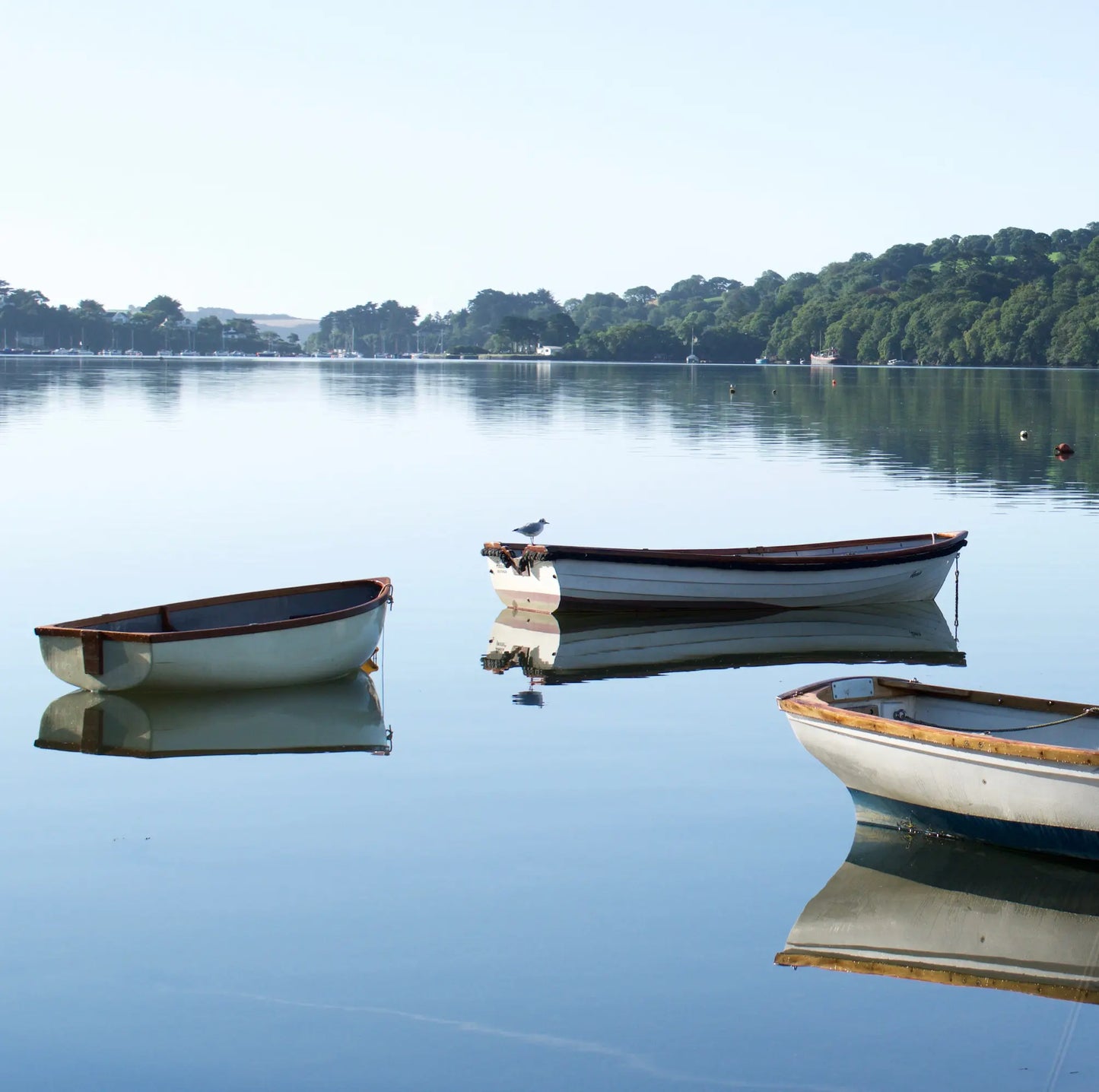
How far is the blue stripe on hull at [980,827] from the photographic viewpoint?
12539 mm

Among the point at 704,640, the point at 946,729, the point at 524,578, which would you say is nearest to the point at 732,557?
the point at 704,640

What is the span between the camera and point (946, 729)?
12906mm

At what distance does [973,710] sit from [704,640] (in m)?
9.43

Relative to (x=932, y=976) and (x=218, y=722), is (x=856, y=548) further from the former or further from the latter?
(x=932, y=976)

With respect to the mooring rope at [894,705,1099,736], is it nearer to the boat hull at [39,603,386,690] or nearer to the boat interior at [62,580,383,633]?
the boat hull at [39,603,386,690]

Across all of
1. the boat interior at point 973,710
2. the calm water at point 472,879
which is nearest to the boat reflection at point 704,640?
the calm water at point 472,879

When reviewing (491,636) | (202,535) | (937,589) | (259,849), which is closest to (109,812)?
(259,849)

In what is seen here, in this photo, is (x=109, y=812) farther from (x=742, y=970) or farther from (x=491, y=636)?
(x=491, y=636)

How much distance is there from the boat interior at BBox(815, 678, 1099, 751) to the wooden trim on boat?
9.18 ft

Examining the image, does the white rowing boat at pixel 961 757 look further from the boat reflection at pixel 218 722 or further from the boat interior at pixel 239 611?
the boat interior at pixel 239 611

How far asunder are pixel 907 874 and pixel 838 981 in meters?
2.28

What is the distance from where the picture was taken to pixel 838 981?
35.2 feet

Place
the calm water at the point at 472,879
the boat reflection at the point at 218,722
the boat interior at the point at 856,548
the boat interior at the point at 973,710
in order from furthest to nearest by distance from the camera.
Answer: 1. the boat interior at the point at 856,548
2. the boat reflection at the point at 218,722
3. the boat interior at the point at 973,710
4. the calm water at the point at 472,879

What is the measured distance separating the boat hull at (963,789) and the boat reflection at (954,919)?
0.74 feet
